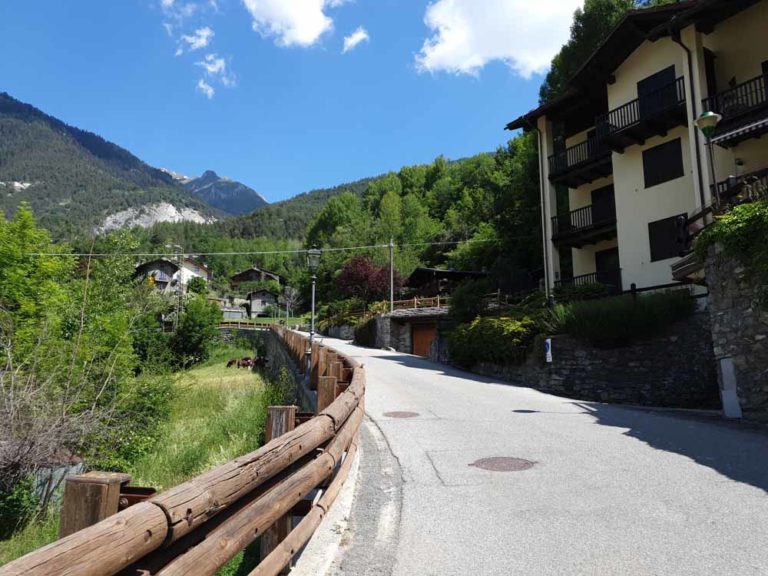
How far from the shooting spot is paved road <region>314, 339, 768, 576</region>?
4145mm

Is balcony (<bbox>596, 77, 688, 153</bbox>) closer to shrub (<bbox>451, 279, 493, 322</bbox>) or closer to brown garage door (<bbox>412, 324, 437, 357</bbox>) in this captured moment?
shrub (<bbox>451, 279, 493, 322</bbox>)

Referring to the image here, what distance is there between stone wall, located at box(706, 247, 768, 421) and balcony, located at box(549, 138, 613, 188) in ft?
43.8

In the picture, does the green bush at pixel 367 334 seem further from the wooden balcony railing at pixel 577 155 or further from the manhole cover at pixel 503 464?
the manhole cover at pixel 503 464

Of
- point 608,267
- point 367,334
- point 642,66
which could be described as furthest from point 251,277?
point 642,66

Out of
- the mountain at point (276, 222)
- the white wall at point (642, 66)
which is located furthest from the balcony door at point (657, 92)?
the mountain at point (276, 222)

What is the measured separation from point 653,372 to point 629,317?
5.74 ft

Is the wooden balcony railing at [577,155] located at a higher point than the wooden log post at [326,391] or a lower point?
higher

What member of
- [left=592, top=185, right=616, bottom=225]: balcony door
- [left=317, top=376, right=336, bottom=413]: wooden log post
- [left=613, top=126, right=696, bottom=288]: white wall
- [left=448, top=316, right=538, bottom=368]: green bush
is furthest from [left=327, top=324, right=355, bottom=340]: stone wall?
[left=317, top=376, right=336, bottom=413]: wooden log post

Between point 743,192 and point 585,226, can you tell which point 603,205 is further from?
point 743,192

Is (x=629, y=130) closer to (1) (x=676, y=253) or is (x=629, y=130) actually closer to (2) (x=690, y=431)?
(1) (x=676, y=253)

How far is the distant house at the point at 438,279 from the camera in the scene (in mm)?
43062

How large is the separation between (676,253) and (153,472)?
18.4 metres

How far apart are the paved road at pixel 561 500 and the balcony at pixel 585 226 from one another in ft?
46.4

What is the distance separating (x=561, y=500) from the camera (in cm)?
557
